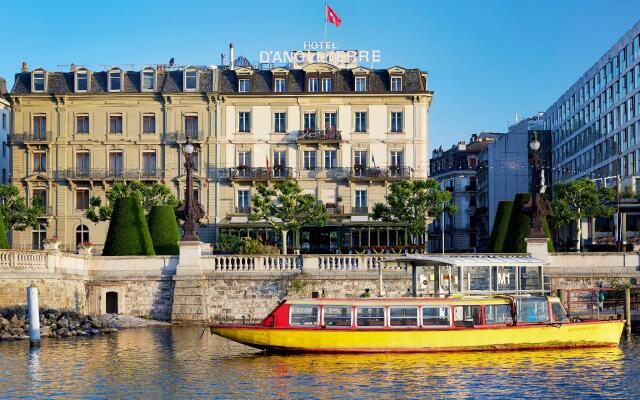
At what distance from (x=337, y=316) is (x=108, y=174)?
5428 cm

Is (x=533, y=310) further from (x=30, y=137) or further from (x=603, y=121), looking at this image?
(x=603, y=121)

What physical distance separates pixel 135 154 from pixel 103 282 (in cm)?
3581

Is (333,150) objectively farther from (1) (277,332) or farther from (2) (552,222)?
(1) (277,332)

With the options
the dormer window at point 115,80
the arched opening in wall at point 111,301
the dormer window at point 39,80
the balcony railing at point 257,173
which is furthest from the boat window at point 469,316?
the dormer window at point 39,80

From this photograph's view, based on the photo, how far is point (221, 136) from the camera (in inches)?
3597

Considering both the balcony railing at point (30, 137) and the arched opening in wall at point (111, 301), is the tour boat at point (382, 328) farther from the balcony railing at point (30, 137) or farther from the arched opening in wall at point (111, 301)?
the balcony railing at point (30, 137)

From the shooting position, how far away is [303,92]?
9100 centimetres

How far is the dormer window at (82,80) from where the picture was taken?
301 ft

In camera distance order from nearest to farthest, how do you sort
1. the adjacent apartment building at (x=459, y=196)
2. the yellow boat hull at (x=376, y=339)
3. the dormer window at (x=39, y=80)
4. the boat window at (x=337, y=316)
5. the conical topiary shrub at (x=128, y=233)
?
the yellow boat hull at (x=376, y=339), the boat window at (x=337, y=316), the conical topiary shrub at (x=128, y=233), the dormer window at (x=39, y=80), the adjacent apartment building at (x=459, y=196)

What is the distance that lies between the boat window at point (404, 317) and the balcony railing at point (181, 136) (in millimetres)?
52724

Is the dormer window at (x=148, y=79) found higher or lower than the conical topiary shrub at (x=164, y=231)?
higher

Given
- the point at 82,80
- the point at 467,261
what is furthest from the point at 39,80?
the point at 467,261

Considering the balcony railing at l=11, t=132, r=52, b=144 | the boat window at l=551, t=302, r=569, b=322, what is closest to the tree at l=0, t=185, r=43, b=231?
the balcony railing at l=11, t=132, r=52, b=144

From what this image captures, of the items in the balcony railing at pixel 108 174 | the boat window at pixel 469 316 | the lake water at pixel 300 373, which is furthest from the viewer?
the balcony railing at pixel 108 174
